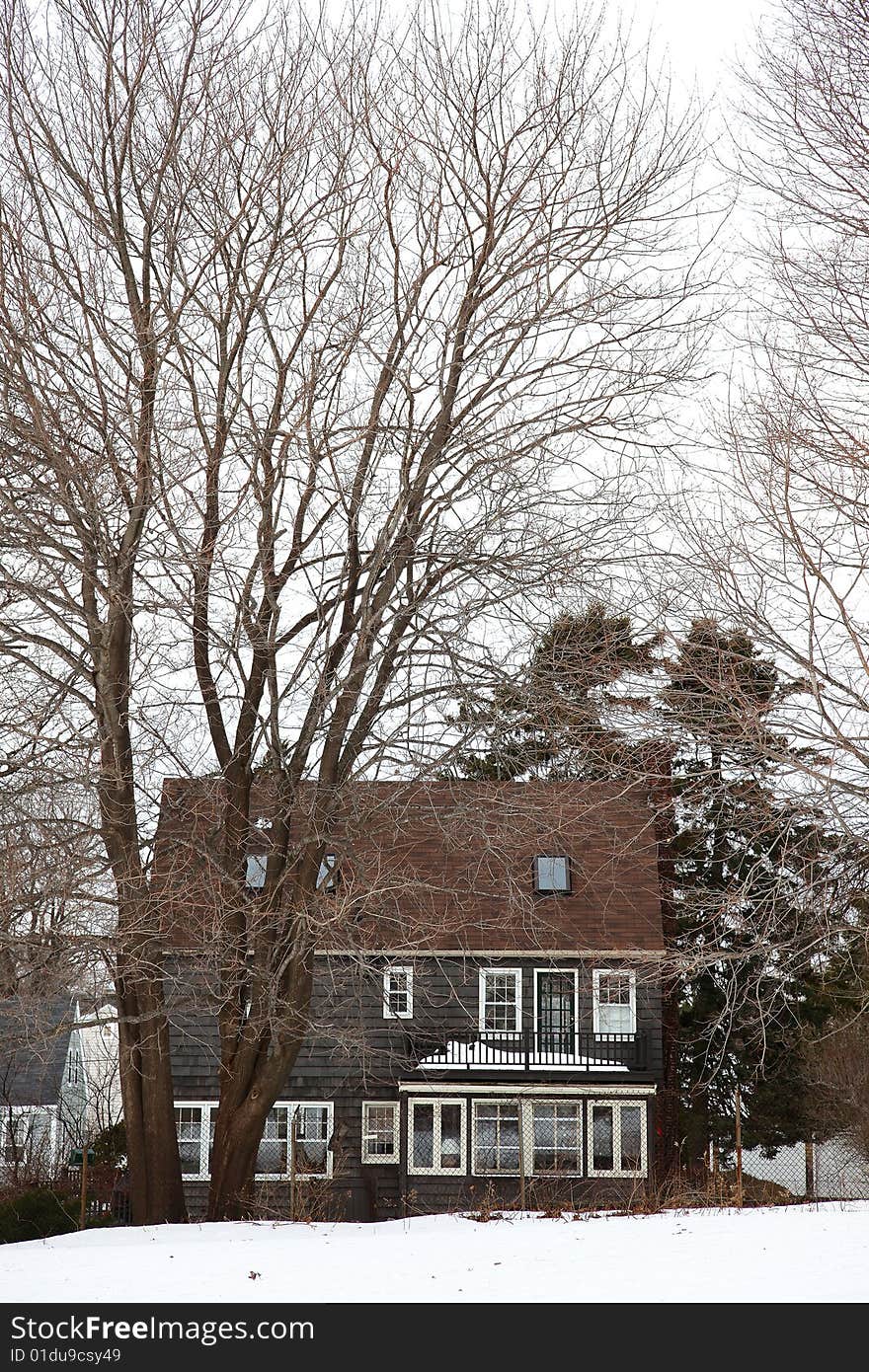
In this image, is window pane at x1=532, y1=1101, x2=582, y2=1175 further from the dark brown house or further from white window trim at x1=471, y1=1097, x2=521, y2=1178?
white window trim at x1=471, y1=1097, x2=521, y2=1178

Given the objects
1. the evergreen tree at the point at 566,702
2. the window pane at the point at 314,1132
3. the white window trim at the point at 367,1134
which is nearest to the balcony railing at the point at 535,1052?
the white window trim at the point at 367,1134

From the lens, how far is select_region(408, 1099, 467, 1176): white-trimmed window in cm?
2425

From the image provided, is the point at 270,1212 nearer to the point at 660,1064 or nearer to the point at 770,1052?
the point at 660,1064

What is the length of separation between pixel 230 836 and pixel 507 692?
3.07 m

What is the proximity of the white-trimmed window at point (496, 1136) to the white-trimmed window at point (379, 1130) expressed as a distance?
1.51 metres

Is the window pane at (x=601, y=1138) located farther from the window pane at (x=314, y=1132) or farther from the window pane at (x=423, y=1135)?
the window pane at (x=314, y=1132)

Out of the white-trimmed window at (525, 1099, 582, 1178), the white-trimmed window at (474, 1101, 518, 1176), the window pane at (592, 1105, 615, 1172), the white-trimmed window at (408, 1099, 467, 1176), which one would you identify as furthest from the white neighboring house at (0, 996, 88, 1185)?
the window pane at (592, 1105, 615, 1172)

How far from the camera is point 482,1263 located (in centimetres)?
879

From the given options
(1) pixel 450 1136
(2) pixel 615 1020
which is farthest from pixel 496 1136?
A: (2) pixel 615 1020

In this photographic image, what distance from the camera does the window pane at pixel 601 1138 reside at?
79.0ft

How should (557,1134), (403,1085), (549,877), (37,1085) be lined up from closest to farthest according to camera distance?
(403,1085)
(557,1134)
(549,877)
(37,1085)

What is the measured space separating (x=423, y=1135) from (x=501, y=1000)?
2980 millimetres

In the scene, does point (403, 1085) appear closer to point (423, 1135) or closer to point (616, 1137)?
point (423, 1135)
